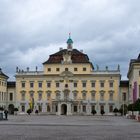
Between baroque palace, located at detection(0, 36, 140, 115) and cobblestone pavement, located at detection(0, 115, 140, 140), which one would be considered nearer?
cobblestone pavement, located at detection(0, 115, 140, 140)

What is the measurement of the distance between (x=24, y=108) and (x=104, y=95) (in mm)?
18287

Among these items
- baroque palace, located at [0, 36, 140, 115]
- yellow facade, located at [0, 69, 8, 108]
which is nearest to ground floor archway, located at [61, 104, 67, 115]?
baroque palace, located at [0, 36, 140, 115]

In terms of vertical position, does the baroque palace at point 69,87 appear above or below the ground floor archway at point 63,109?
above

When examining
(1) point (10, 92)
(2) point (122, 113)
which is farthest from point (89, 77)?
(1) point (10, 92)

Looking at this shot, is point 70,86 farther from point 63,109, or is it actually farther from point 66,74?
point 63,109

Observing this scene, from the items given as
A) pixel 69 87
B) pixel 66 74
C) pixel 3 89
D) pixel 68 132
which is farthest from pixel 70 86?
pixel 68 132

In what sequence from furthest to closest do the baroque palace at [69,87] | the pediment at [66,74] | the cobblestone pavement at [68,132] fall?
the pediment at [66,74], the baroque palace at [69,87], the cobblestone pavement at [68,132]

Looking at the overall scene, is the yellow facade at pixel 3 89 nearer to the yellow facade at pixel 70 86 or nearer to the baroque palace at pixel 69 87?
the baroque palace at pixel 69 87

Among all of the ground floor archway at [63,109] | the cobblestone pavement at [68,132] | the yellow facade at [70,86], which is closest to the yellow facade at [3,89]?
the yellow facade at [70,86]

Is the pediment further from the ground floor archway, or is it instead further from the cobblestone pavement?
the cobblestone pavement

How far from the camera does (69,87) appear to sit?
97750 millimetres

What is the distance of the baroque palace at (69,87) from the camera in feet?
317

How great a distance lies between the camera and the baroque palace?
9656cm

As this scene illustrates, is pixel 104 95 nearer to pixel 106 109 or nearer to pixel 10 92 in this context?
pixel 106 109
